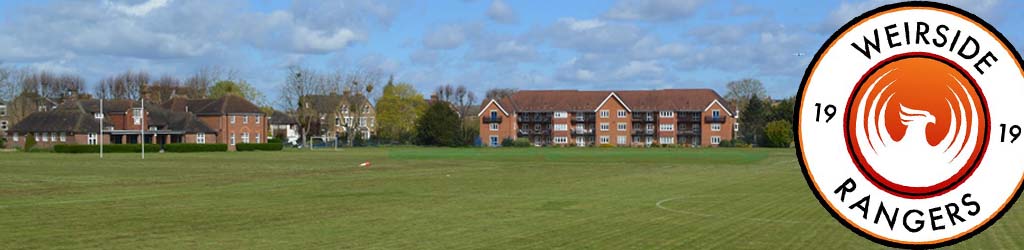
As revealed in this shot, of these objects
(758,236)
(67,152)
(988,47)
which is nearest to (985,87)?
(988,47)

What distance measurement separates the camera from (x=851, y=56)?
8.68 ft

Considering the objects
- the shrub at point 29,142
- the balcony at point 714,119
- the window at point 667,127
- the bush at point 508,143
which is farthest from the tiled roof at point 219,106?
the balcony at point 714,119

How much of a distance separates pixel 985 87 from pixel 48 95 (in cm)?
20491

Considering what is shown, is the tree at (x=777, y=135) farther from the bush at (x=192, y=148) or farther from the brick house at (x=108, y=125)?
the brick house at (x=108, y=125)

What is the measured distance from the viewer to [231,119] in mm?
143625

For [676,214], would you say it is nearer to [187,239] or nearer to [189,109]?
[187,239]

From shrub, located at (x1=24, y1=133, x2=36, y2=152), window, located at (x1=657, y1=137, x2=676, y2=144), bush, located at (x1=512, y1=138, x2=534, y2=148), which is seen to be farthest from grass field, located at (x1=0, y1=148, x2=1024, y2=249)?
window, located at (x1=657, y1=137, x2=676, y2=144)

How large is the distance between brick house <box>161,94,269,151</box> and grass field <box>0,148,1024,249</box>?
9442 centimetres

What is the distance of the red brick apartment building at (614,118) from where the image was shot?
169 meters

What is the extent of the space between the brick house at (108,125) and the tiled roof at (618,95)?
55.3m

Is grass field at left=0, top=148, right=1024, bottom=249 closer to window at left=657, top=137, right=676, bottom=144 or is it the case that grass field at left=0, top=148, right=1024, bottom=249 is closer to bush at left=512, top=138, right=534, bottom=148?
bush at left=512, top=138, right=534, bottom=148

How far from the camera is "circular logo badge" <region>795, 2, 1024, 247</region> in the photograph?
257 cm

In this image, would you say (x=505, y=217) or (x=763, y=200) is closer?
(x=505, y=217)

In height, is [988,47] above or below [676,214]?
above
